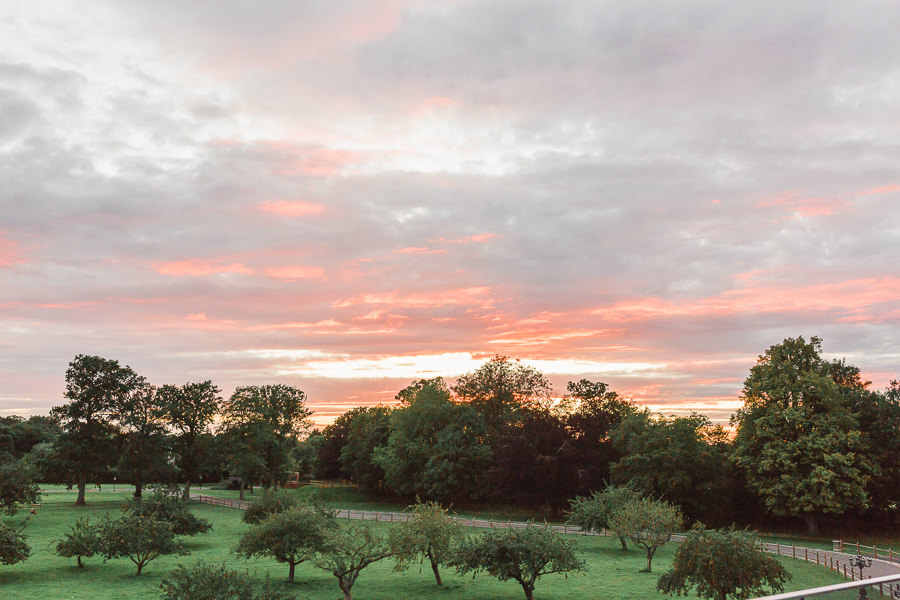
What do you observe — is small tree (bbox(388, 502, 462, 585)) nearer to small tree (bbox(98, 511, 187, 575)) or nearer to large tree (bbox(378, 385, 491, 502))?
small tree (bbox(98, 511, 187, 575))

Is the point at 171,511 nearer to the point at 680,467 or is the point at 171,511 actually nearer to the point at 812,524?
the point at 680,467

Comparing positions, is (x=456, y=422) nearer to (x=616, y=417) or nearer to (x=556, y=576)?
(x=616, y=417)

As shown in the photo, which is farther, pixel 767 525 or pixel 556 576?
pixel 767 525

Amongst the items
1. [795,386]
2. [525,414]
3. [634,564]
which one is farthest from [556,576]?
[525,414]

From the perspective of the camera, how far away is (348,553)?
1193 inches

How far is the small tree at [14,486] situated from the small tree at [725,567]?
54.0 metres

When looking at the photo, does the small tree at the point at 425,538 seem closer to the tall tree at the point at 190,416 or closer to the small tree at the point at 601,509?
the small tree at the point at 601,509

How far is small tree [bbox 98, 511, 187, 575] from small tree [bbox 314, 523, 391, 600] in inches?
503

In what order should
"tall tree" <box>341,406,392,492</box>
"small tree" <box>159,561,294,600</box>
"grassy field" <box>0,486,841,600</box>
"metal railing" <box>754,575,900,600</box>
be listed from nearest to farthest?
"metal railing" <box>754,575,900,600</box>
"small tree" <box>159,561,294,600</box>
"grassy field" <box>0,486,841,600</box>
"tall tree" <box>341,406,392,492</box>

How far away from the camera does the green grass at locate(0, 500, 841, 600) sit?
32.9 meters

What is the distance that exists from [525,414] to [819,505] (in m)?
35.5

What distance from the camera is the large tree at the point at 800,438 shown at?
2106 inches

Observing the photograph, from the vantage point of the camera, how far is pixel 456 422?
77.6 metres

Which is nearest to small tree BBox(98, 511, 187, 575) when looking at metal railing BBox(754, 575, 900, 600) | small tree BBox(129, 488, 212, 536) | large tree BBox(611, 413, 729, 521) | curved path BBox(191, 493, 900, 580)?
small tree BBox(129, 488, 212, 536)
